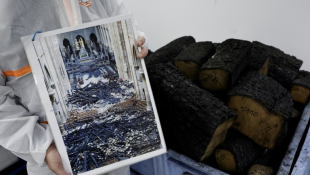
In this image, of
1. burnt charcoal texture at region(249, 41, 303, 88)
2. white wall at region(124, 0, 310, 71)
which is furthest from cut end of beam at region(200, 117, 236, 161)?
white wall at region(124, 0, 310, 71)

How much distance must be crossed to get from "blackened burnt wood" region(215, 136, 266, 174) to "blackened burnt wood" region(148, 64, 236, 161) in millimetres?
41

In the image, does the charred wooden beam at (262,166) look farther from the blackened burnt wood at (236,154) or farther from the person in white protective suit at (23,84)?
the person in white protective suit at (23,84)

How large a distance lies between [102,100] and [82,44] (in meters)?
0.19

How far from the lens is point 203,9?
197cm

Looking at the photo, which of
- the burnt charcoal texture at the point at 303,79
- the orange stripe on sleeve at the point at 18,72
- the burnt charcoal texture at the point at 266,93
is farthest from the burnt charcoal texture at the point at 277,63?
the orange stripe on sleeve at the point at 18,72

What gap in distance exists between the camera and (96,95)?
0.74 meters

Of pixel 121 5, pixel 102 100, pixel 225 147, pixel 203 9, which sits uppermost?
pixel 121 5

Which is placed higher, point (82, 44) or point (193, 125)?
point (82, 44)

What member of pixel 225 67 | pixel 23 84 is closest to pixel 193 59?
pixel 225 67

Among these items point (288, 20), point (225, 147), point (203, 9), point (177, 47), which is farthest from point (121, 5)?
point (288, 20)

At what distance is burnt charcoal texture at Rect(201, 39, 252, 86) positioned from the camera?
109cm

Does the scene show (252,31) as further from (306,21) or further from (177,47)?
(177,47)

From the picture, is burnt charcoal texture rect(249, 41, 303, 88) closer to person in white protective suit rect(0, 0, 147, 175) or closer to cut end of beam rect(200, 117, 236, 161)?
cut end of beam rect(200, 117, 236, 161)

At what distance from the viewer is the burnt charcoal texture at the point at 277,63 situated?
50.9 inches
